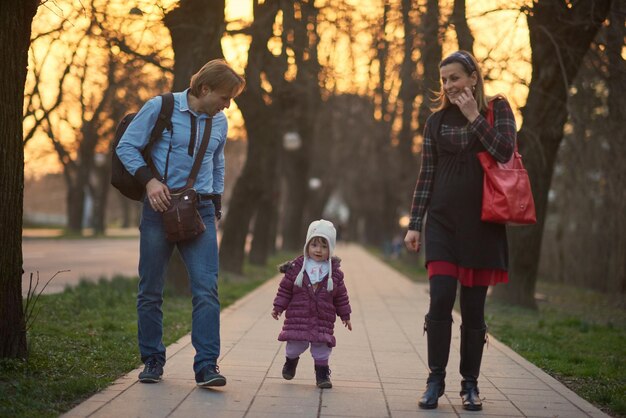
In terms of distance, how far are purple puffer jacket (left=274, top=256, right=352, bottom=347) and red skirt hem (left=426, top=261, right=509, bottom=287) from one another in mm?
853

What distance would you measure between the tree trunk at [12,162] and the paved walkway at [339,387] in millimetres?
754

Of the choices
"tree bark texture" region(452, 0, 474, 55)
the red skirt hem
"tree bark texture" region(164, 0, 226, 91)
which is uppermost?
"tree bark texture" region(452, 0, 474, 55)

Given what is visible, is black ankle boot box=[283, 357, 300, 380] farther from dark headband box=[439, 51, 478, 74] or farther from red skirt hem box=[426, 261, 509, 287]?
dark headband box=[439, 51, 478, 74]

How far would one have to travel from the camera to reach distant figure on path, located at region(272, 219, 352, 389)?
20.6ft

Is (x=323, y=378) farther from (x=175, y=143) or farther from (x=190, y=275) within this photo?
(x=175, y=143)

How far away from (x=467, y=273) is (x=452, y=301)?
0.61 feet

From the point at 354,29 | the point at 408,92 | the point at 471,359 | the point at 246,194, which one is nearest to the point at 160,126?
the point at 471,359

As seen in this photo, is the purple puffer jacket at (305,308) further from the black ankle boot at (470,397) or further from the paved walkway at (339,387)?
the black ankle boot at (470,397)

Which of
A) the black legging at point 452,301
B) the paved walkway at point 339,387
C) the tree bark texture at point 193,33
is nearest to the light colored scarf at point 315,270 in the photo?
the paved walkway at point 339,387

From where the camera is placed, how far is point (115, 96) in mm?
38781

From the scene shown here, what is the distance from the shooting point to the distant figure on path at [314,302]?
20.6 feet

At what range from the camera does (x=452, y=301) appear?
5688 mm

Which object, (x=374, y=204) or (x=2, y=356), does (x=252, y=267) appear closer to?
(x=2, y=356)

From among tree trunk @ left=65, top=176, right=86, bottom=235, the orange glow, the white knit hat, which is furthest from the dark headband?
tree trunk @ left=65, top=176, right=86, bottom=235
